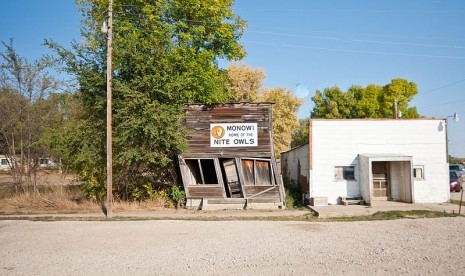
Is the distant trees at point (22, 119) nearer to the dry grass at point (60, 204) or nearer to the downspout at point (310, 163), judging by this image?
the dry grass at point (60, 204)

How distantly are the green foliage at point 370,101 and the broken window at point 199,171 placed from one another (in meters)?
27.7

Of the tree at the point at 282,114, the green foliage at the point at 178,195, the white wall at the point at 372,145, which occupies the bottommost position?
the green foliage at the point at 178,195

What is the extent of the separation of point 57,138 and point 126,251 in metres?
9.99

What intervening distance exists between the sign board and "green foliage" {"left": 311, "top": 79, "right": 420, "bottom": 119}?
28.9 meters

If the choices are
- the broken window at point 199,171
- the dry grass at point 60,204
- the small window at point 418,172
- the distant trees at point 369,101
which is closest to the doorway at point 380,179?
the small window at point 418,172

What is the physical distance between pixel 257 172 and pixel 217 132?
285cm

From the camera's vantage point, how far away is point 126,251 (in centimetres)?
876

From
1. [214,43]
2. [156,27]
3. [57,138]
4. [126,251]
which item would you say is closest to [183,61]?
[156,27]

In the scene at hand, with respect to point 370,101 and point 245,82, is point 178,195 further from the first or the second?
point 370,101

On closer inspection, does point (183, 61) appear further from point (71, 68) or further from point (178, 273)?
point (178, 273)

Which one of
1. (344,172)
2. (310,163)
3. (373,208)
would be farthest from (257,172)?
(373,208)

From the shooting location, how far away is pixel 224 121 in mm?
17062

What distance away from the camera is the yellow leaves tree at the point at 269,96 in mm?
35844

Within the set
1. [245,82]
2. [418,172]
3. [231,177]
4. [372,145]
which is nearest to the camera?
[231,177]
